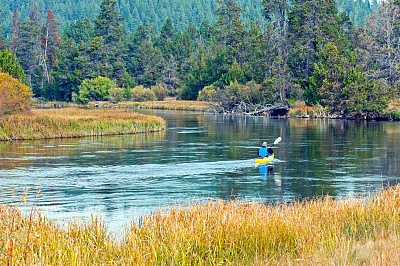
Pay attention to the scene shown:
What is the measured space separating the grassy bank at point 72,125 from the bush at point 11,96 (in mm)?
1380

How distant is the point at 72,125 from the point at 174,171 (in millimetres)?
24401

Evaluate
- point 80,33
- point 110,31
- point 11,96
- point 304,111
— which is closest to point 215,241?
point 11,96

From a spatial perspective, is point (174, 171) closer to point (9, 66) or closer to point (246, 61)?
point (9, 66)

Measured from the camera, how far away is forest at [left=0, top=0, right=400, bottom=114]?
8500 centimetres

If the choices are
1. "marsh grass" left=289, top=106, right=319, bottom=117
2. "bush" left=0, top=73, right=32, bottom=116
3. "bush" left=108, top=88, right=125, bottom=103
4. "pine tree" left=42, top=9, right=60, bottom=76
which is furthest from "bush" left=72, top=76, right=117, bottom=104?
"bush" left=0, top=73, right=32, bottom=116

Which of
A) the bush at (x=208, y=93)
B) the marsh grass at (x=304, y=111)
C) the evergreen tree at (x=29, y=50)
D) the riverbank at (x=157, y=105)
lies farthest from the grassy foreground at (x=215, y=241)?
the evergreen tree at (x=29, y=50)

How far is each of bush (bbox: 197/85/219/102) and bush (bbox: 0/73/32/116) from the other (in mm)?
56376

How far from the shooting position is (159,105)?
124812 mm

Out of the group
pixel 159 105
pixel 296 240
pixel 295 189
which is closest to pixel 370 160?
pixel 295 189

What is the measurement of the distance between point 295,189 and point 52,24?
530 feet

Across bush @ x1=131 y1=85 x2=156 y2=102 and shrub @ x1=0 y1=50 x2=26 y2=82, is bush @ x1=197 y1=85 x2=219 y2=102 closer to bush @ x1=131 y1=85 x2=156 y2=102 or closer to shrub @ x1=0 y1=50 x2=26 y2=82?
bush @ x1=131 y1=85 x2=156 y2=102

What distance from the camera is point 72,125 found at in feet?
180

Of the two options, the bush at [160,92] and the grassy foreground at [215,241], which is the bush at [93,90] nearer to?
the bush at [160,92]

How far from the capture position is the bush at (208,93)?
4458 inches
